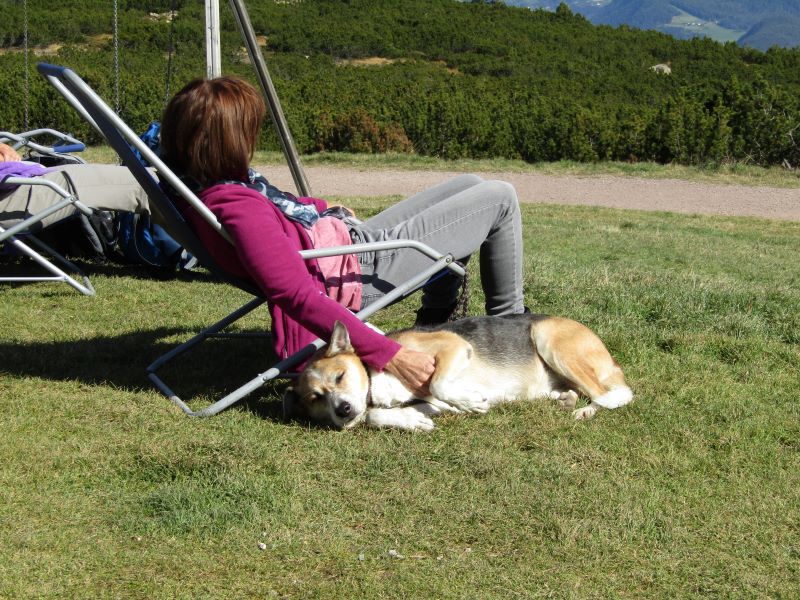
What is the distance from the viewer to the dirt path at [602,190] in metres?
13.5

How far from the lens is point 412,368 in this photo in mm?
3920

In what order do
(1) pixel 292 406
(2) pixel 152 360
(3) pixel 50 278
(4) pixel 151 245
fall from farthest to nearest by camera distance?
1. (4) pixel 151 245
2. (3) pixel 50 278
3. (2) pixel 152 360
4. (1) pixel 292 406

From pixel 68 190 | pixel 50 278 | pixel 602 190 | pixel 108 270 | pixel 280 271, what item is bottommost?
pixel 602 190

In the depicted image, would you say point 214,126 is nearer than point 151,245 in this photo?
Yes

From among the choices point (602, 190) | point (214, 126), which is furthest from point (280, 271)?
point (602, 190)

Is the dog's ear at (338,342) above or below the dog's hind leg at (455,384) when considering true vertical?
above

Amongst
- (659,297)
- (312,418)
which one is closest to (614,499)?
(312,418)

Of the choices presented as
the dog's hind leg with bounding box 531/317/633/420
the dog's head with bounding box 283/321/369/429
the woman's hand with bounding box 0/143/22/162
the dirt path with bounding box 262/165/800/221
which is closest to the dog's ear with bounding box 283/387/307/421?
the dog's head with bounding box 283/321/369/429

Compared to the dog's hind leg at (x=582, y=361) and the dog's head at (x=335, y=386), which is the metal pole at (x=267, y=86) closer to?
the dog's hind leg at (x=582, y=361)

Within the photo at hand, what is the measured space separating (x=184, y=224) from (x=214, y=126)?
1.59 ft

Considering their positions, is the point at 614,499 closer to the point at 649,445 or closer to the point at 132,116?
the point at 649,445

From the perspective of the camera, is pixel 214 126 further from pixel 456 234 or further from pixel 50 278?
pixel 50 278

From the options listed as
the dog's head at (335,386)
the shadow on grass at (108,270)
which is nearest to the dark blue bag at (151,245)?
the shadow on grass at (108,270)

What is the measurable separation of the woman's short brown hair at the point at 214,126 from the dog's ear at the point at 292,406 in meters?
0.96
